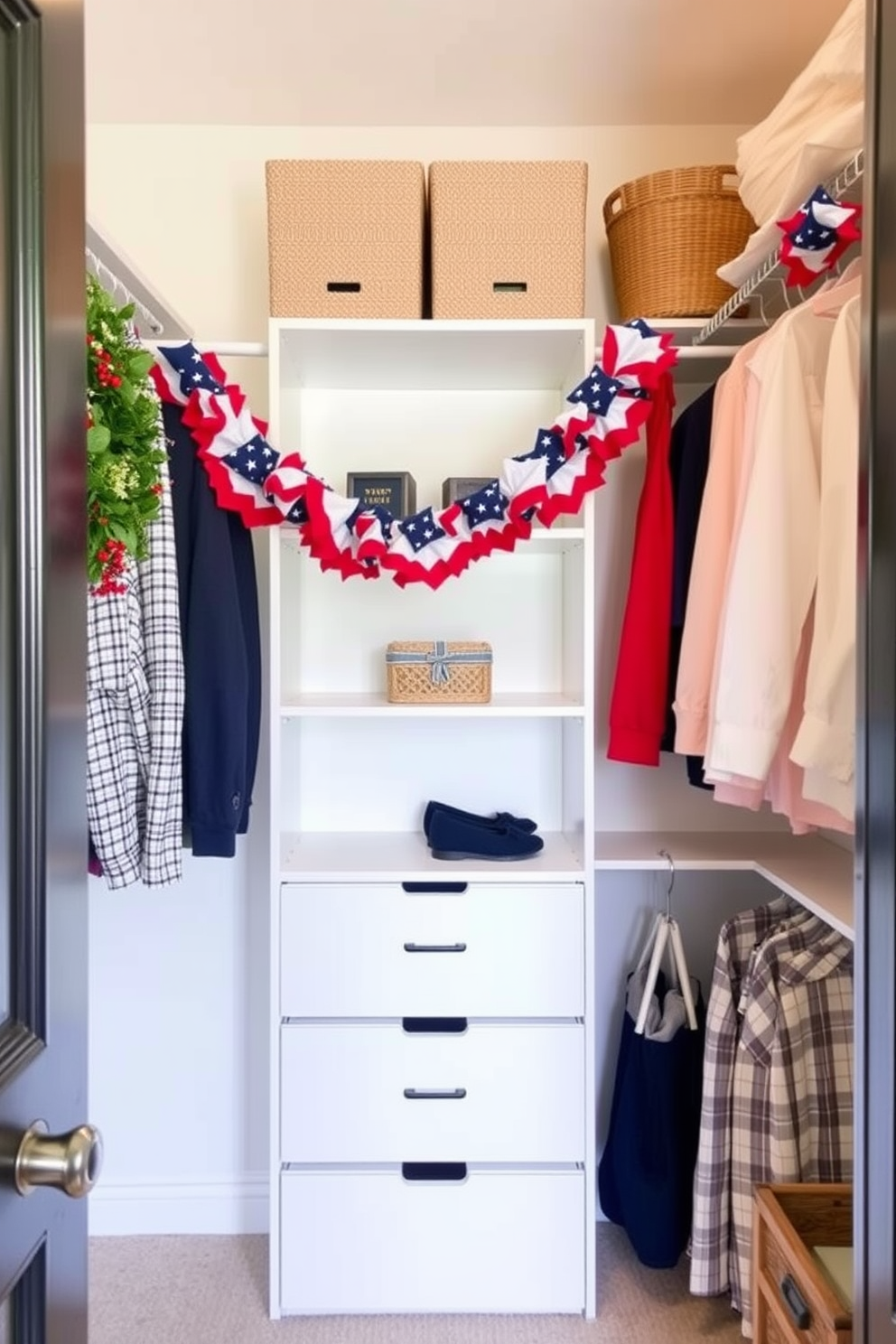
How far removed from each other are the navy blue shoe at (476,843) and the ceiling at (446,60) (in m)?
1.53

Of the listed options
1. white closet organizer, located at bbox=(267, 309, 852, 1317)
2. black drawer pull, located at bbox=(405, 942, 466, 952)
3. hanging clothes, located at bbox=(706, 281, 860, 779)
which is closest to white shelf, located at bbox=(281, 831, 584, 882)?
white closet organizer, located at bbox=(267, 309, 852, 1317)

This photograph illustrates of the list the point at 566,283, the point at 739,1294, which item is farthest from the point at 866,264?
the point at 739,1294

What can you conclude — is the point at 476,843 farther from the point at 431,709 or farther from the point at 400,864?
the point at 431,709

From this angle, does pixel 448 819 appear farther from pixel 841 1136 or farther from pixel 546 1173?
pixel 841 1136

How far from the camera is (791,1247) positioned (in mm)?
1271

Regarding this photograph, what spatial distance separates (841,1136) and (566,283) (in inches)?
64.1

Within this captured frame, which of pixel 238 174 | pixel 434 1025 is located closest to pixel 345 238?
pixel 238 174

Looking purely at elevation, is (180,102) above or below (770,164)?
above

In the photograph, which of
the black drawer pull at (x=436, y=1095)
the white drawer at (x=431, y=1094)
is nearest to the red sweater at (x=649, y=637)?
the white drawer at (x=431, y=1094)

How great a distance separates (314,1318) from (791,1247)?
101 centimetres

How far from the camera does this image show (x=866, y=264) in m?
0.79

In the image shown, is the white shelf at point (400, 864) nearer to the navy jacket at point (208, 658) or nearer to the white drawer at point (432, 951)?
the white drawer at point (432, 951)

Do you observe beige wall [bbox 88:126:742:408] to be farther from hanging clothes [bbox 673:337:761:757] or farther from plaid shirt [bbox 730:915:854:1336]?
plaid shirt [bbox 730:915:854:1336]

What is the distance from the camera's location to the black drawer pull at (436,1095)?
69.1 inches
